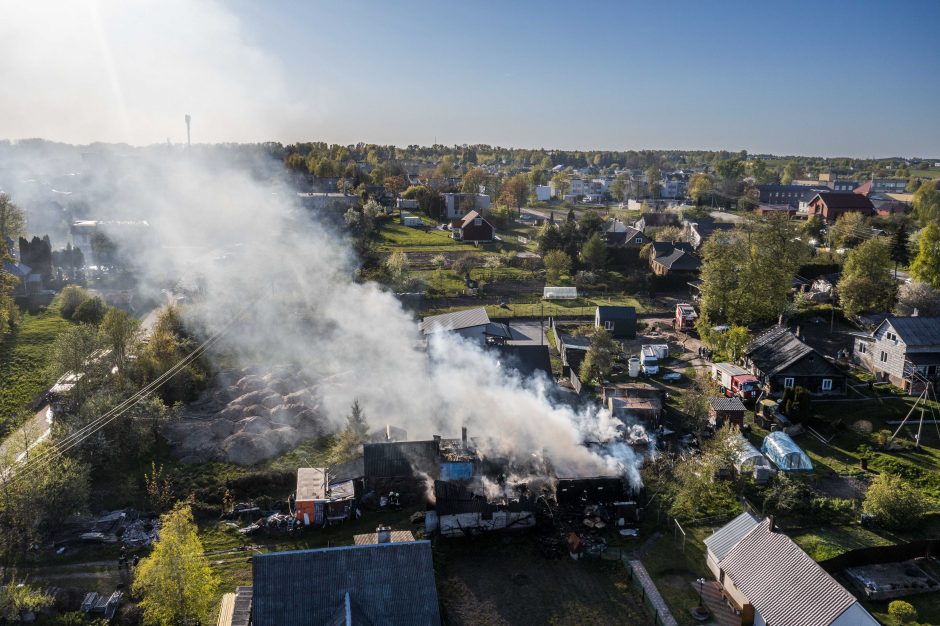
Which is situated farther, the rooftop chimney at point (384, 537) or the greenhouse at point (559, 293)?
the greenhouse at point (559, 293)

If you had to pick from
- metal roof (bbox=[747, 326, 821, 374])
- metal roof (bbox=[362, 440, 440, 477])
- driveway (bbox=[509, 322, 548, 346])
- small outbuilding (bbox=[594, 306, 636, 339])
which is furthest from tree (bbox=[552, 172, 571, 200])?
metal roof (bbox=[362, 440, 440, 477])

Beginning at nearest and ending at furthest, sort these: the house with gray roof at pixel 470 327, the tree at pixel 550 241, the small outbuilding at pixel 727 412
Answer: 1. the small outbuilding at pixel 727 412
2. the house with gray roof at pixel 470 327
3. the tree at pixel 550 241

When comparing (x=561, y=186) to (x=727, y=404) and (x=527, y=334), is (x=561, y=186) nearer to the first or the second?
(x=527, y=334)

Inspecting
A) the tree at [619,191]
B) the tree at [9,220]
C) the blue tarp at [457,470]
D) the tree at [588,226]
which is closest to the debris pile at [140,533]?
the blue tarp at [457,470]

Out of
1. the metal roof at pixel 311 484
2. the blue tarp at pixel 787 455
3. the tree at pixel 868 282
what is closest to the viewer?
the metal roof at pixel 311 484

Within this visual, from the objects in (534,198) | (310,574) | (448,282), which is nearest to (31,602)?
(310,574)

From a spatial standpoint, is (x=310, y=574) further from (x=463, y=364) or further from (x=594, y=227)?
(x=594, y=227)

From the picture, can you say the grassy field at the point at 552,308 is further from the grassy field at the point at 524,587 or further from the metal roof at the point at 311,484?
the grassy field at the point at 524,587
